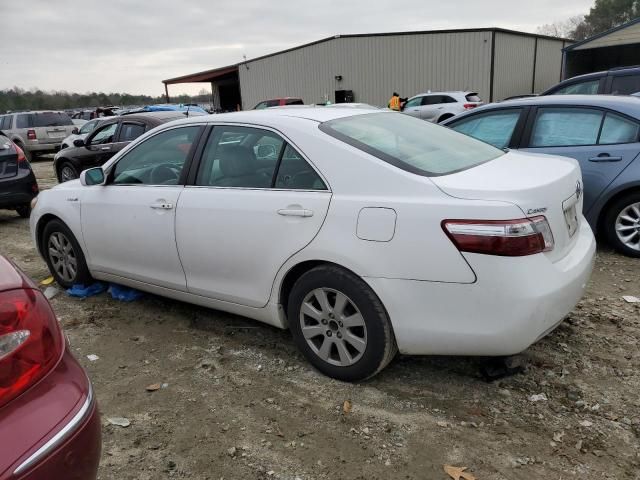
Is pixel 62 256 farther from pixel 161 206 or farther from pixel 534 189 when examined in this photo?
pixel 534 189

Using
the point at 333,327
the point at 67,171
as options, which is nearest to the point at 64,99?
the point at 67,171

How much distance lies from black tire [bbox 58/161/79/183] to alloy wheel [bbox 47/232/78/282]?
241 inches

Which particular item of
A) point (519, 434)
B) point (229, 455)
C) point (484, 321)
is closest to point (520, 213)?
point (484, 321)

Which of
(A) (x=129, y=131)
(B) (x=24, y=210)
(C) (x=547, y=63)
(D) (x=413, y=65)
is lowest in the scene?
(B) (x=24, y=210)

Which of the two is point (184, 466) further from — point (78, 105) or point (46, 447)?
point (78, 105)

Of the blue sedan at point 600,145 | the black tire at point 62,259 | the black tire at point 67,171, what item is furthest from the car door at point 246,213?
the black tire at point 67,171

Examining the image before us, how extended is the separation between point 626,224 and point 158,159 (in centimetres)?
428

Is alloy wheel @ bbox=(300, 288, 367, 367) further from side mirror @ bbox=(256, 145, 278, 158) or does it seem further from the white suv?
the white suv

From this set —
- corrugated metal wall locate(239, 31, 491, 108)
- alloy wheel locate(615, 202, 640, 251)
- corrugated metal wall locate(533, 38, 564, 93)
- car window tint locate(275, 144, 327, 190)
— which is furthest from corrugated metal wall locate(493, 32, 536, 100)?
car window tint locate(275, 144, 327, 190)

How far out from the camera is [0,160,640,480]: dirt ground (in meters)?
2.51

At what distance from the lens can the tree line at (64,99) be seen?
53656 mm

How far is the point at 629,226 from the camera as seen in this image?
5.08 metres

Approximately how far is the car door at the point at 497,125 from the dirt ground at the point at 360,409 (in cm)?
221

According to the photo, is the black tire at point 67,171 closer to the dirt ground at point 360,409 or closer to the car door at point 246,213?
the dirt ground at point 360,409
